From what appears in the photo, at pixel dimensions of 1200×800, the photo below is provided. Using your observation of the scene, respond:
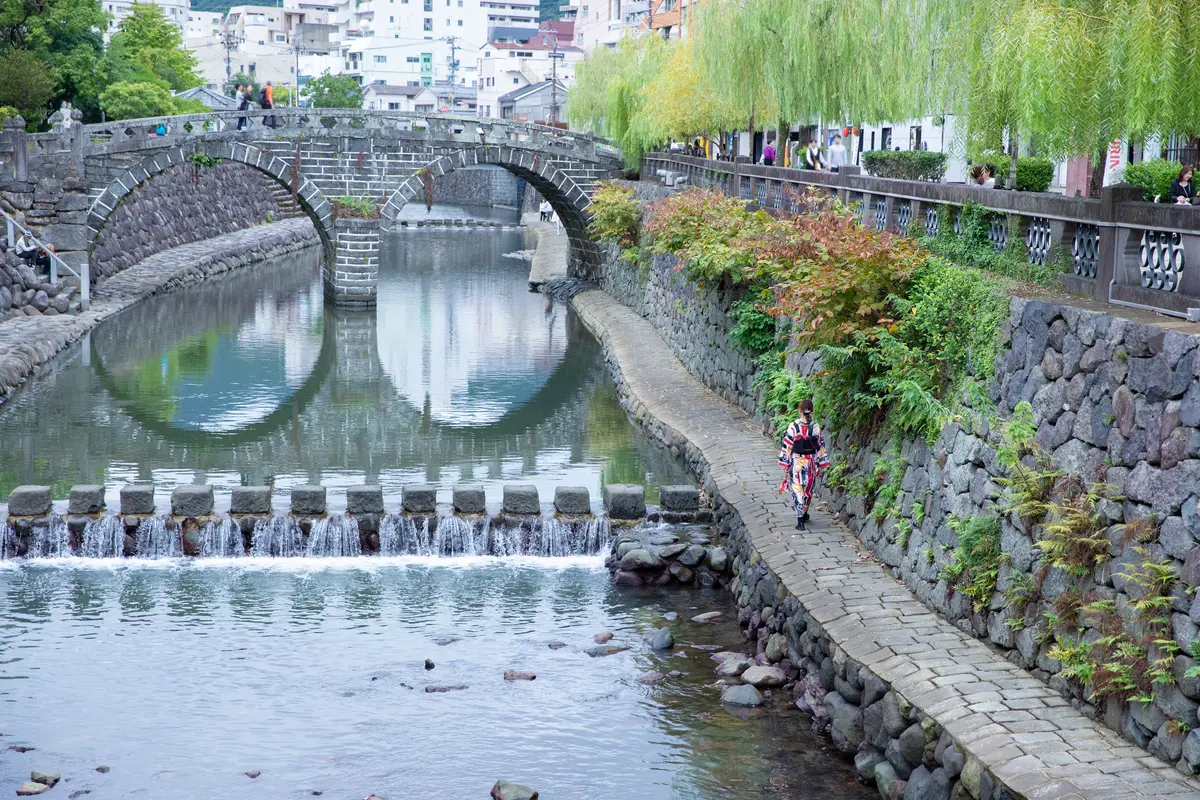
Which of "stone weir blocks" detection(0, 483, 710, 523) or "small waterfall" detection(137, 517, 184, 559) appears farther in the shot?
"stone weir blocks" detection(0, 483, 710, 523)

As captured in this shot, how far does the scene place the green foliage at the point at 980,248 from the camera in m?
12.6

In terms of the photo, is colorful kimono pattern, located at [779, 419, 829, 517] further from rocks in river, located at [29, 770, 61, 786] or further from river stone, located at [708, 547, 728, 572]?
rocks in river, located at [29, 770, 61, 786]

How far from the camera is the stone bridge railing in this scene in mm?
10398

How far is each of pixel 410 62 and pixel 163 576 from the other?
106729mm

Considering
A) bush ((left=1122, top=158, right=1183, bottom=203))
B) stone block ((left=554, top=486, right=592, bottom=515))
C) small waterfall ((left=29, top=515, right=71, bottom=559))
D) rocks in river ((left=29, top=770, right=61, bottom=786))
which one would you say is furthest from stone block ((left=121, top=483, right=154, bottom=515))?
bush ((left=1122, top=158, right=1183, bottom=203))

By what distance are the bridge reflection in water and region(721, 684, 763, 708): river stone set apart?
740 cm

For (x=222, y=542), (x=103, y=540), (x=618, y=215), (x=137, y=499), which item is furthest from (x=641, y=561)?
(x=618, y=215)

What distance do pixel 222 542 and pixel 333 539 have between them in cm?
136

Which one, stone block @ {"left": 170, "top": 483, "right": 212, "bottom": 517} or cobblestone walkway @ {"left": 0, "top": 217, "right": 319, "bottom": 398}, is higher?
cobblestone walkway @ {"left": 0, "top": 217, "right": 319, "bottom": 398}

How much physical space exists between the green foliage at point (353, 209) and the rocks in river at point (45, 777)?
95.0 ft

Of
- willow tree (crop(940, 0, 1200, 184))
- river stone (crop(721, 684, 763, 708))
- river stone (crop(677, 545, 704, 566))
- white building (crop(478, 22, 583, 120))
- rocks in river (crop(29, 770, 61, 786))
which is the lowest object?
rocks in river (crop(29, 770, 61, 786))

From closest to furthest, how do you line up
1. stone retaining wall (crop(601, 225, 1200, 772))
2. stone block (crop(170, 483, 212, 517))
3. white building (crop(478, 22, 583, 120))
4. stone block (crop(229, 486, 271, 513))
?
stone retaining wall (crop(601, 225, 1200, 772)), stone block (crop(170, 483, 212, 517)), stone block (crop(229, 486, 271, 513)), white building (crop(478, 22, 583, 120))

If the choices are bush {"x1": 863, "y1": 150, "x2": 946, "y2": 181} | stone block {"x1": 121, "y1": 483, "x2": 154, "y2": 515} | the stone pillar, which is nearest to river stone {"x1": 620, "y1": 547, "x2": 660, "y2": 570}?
stone block {"x1": 121, "y1": 483, "x2": 154, "y2": 515}

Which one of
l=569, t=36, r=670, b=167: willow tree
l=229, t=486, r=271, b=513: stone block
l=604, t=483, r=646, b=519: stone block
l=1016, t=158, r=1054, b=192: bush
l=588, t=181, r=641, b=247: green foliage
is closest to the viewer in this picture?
l=229, t=486, r=271, b=513: stone block
